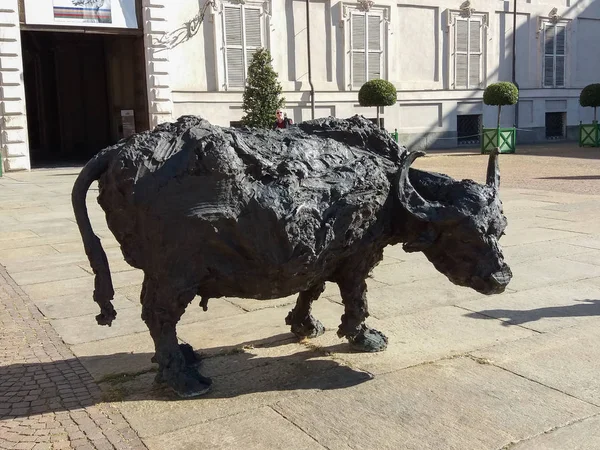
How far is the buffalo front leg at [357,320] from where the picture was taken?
12.6 feet

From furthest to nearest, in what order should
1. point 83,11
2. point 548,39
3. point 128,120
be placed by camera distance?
1. point 548,39
2. point 128,120
3. point 83,11

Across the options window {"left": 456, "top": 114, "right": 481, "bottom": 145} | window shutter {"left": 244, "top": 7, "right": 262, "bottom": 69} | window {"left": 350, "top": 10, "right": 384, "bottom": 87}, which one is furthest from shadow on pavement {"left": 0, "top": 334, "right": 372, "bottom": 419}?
window {"left": 456, "top": 114, "right": 481, "bottom": 145}

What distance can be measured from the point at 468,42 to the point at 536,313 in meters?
23.1

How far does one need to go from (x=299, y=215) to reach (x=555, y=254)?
4434 millimetres

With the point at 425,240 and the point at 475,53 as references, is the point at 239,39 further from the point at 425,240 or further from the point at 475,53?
the point at 425,240

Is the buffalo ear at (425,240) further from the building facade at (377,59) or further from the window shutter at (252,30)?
the window shutter at (252,30)

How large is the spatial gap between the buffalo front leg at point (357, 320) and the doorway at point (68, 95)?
23.5 meters

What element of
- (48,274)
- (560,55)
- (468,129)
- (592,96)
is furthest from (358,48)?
(48,274)

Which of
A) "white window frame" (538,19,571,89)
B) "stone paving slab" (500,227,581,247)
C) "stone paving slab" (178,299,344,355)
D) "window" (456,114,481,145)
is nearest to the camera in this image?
"stone paving slab" (178,299,344,355)

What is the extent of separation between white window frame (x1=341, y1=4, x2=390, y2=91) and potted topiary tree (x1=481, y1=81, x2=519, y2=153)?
3.91 metres

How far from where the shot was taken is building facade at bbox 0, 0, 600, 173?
66.7 feet

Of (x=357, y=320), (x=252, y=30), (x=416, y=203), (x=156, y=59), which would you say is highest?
(x=252, y=30)

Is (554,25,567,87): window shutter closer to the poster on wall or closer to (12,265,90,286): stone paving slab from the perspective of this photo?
the poster on wall

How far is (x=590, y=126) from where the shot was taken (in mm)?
24969
